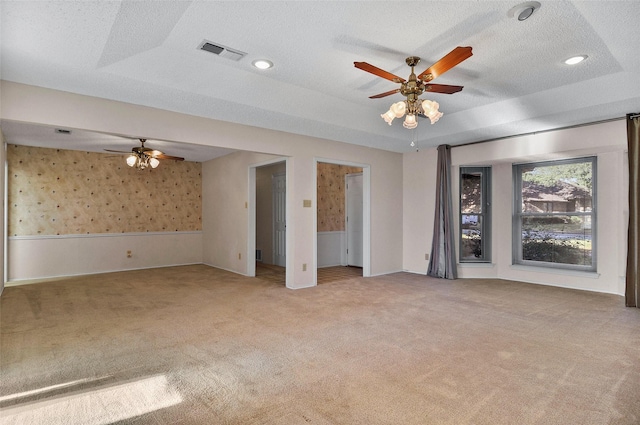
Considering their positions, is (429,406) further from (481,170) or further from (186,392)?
(481,170)

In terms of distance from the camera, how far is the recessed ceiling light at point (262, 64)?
357cm

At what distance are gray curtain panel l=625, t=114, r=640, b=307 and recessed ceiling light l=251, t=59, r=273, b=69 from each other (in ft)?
15.5

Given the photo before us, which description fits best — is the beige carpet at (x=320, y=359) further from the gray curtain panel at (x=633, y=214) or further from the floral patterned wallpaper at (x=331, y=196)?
the floral patterned wallpaper at (x=331, y=196)

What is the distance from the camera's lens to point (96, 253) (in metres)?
7.20

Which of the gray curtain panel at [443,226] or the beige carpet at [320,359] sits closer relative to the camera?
the beige carpet at [320,359]

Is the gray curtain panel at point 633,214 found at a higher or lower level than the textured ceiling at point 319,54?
lower

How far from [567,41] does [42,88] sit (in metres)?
5.16

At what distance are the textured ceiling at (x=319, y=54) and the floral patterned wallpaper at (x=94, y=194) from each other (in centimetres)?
193

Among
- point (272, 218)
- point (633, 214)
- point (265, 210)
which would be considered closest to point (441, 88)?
point (633, 214)

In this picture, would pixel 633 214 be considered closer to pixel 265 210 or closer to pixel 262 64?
→ pixel 262 64

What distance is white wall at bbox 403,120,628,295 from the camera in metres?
4.98

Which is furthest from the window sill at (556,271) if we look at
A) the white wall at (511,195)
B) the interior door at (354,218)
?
the interior door at (354,218)

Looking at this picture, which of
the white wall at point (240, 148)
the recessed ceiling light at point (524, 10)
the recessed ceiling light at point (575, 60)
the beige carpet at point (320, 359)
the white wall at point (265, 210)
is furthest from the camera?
the white wall at point (265, 210)

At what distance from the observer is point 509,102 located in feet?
15.4
